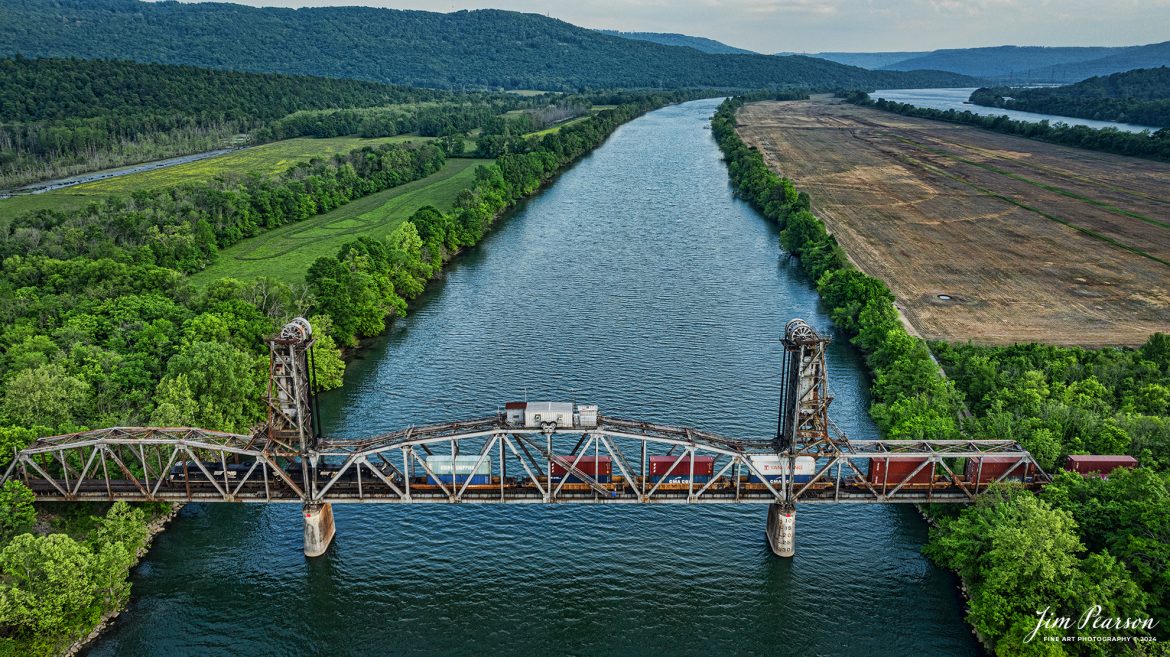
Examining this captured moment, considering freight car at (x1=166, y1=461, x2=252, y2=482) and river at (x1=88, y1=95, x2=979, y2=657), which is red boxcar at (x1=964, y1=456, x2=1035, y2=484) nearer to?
river at (x1=88, y1=95, x2=979, y2=657)

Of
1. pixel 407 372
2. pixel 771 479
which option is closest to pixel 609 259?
pixel 407 372

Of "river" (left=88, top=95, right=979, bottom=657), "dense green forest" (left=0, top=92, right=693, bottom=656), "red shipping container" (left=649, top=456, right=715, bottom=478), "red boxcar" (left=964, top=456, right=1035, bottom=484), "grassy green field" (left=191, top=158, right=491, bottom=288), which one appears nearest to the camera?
"dense green forest" (left=0, top=92, right=693, bottom=656)

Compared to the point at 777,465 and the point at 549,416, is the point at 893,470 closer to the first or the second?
the point at 777,465

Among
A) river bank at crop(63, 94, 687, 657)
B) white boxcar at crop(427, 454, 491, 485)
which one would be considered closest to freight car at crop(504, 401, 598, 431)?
white boxcar at crop(427, 454, 491, 485)

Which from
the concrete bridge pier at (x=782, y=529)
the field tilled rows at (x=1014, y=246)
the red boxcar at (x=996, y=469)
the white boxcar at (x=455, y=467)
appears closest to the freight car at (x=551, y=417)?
the white boxcar at (x=455, y=467)

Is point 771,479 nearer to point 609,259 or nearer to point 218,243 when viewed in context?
point 609,259
